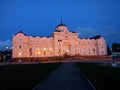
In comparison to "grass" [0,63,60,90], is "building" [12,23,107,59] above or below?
above

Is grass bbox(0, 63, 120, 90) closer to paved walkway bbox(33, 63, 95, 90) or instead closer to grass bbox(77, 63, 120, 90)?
grass bbox(77, 63, 120, 90)

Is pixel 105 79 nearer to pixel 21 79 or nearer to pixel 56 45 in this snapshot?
pixel 21 79

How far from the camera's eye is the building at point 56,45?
76.2 meters

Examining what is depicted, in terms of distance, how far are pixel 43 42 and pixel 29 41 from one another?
23.9ft

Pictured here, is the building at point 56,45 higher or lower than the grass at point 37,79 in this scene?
higher

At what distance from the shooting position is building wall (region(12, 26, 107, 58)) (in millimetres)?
76262

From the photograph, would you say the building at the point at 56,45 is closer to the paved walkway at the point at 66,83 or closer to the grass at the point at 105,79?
the grass at the point at 105,79

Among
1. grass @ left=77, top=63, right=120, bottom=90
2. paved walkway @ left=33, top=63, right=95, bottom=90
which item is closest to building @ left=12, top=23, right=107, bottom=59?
grass @ left=77, top=63, right=120, bottom=90

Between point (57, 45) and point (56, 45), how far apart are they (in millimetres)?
613

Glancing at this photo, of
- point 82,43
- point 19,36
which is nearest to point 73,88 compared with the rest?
point 19,36

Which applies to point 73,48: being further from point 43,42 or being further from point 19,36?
point 19,36

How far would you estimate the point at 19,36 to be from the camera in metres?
76.6

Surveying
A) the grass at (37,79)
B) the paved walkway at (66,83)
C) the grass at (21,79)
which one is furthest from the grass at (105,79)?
the grass at (21,79)

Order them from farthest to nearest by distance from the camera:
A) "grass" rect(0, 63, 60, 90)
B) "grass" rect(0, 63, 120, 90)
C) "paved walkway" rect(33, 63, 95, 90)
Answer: "grass" rect(0, 63, 60, 90), "grass" rect(0, 63, 120, 90), "paved walkway" rect(33, 63, 95, 90)
